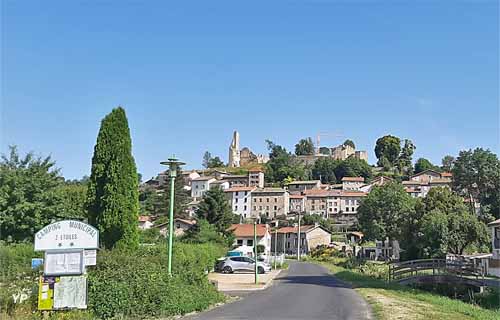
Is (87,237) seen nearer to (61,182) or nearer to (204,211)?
(61,182)

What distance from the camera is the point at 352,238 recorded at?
108062mm

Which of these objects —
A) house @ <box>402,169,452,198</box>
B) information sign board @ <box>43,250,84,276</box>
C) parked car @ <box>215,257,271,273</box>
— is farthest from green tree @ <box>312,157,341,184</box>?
information sign board @ <box>43,250,84,276</box>

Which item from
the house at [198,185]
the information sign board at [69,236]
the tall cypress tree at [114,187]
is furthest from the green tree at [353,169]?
the information sign board at [69,236]

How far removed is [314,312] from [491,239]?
34.2 meters

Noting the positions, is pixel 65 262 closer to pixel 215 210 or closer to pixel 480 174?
pixel 215 210

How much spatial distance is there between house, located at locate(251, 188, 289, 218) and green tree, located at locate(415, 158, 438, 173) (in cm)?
5267

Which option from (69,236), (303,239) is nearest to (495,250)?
(69,236)

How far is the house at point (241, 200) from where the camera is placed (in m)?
141

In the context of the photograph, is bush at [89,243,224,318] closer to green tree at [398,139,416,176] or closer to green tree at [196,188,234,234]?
green tree at [196,188,234,234]

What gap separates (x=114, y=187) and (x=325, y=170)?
154 m

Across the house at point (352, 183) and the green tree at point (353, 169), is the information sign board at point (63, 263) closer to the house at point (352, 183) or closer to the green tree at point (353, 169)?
the house at point (352, 183)

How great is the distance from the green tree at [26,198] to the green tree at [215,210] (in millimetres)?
23717

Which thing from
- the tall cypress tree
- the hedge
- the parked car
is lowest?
the parked car

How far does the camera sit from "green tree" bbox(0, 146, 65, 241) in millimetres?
27359
